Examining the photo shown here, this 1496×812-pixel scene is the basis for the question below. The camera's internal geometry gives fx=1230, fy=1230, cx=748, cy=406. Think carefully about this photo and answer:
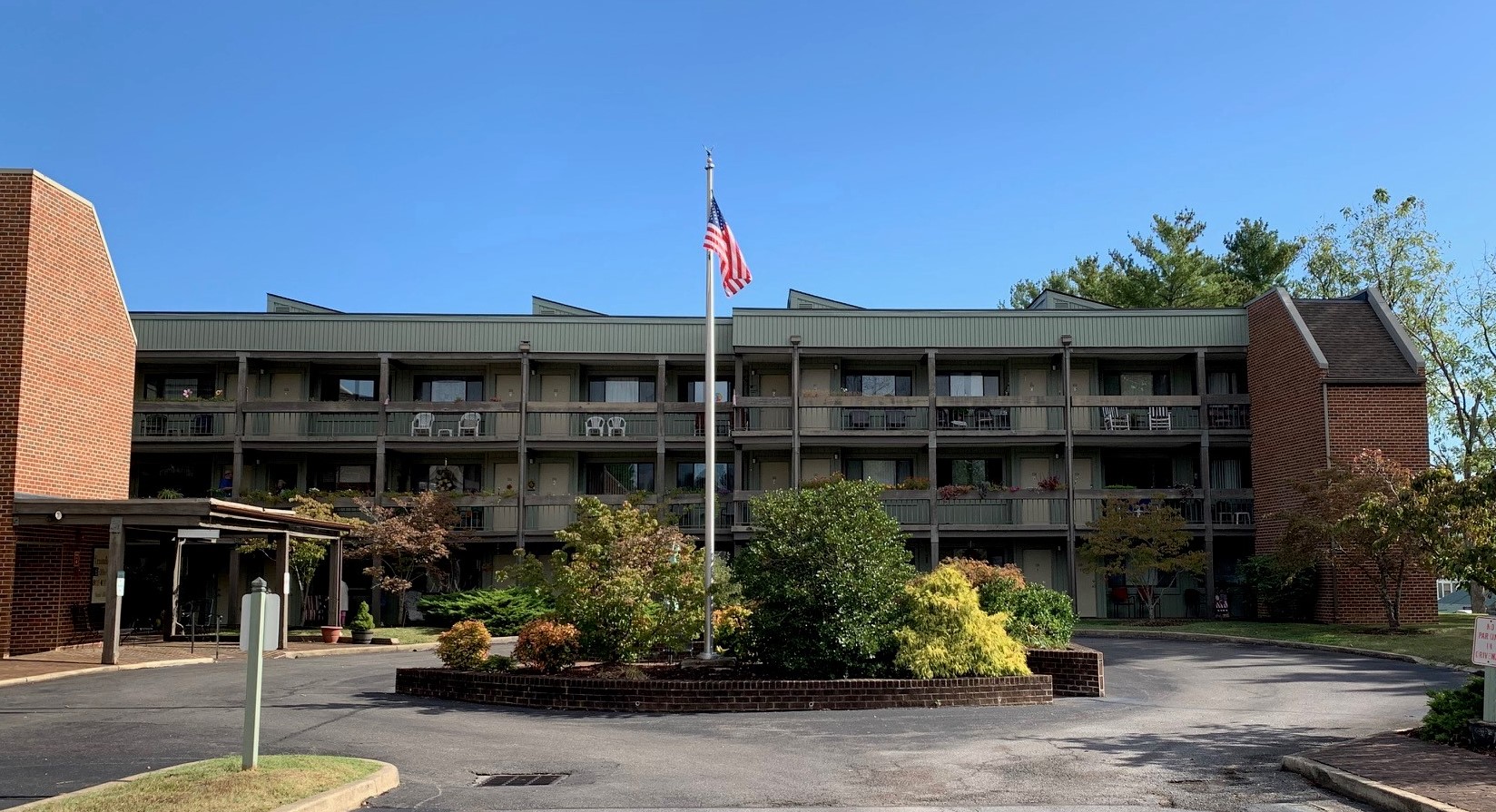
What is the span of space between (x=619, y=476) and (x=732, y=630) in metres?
20.0

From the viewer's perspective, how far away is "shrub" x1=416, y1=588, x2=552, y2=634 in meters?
32.0

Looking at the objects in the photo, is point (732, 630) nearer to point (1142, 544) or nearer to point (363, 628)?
Answer: point (363, 628)

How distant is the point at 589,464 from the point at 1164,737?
1097 inches

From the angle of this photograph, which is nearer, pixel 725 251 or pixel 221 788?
pixel 221 788

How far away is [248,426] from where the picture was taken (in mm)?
37188

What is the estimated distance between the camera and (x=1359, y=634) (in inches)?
1108

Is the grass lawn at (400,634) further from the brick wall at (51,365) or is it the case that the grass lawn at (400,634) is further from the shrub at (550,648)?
the shrub at (550,648)

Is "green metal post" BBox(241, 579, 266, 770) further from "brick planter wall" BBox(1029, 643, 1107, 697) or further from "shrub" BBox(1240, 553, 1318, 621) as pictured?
"shrub" BBox(1240, 553, 1318, 621)

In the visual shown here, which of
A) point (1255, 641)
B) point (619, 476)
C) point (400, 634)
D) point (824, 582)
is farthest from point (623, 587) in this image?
point (619, 476)

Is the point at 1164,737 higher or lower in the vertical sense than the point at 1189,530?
lower

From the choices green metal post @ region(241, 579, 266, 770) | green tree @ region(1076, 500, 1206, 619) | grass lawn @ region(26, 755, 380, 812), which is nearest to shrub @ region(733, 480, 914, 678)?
grass lawn @ region(26, 755, 380, 812)

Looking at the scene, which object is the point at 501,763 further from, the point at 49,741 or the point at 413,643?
the point at 413,643

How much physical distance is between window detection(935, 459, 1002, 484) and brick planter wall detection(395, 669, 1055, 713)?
2291 centimetres

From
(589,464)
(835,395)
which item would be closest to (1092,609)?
(835,395)
